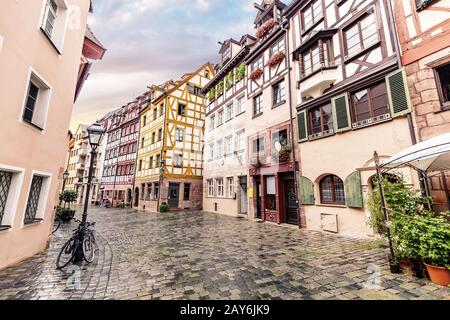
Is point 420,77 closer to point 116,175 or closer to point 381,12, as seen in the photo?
A: point 381,12

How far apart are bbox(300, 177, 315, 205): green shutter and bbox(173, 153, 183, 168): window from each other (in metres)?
14.8

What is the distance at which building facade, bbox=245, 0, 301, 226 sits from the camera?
454 inches

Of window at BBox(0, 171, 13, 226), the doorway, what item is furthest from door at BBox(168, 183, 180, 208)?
window at BBox(0, 171, 13, 226)

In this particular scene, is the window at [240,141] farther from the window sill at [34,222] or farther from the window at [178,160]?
the window sill at [34,222]

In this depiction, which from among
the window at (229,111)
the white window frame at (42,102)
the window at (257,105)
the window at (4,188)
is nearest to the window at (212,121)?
the window at (229,111)

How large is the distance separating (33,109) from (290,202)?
37.3 ft

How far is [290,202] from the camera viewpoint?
1141cm

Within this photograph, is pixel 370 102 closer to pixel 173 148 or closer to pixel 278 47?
pixel 278 47

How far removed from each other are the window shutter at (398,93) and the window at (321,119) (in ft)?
8.02

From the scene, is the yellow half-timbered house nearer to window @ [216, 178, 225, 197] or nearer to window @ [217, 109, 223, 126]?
window @ [216, 178, 225, 197]

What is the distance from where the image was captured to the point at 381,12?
7957 millimetres
